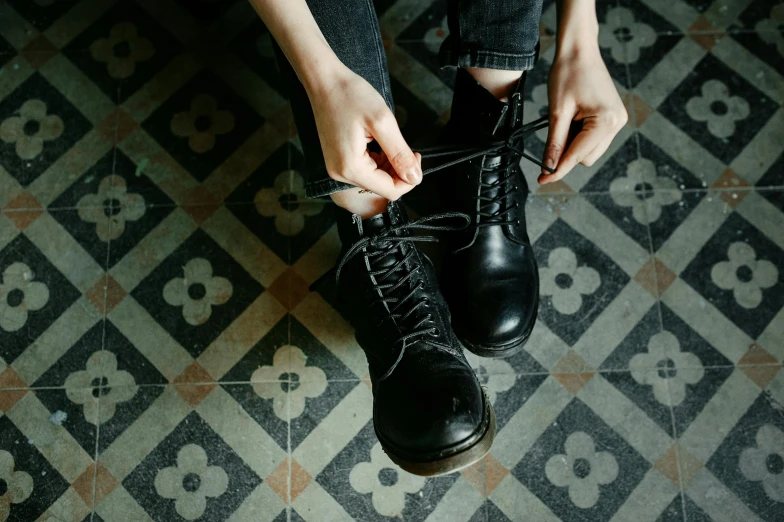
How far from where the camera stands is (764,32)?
3.46 ft

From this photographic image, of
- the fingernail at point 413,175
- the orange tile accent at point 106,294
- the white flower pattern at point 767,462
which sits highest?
the fingernail at point 413,175

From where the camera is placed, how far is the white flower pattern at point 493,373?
0.92 m

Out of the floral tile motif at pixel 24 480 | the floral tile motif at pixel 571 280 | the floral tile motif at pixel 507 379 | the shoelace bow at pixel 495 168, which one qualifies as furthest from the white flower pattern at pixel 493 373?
the floral tile motif at pixel 24 480

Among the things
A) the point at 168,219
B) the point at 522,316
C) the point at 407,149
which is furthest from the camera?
the point at 168,219

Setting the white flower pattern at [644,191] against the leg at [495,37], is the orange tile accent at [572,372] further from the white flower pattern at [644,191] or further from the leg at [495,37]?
the leg at [495,37]

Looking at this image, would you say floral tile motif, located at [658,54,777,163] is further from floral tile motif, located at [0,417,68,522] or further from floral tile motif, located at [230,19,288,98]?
floral tile motif, located at [0,417,68,522]

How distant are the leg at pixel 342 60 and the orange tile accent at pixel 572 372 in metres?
0.42

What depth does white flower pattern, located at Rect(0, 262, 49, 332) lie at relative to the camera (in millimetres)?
946

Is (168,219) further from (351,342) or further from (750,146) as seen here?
(750,146)

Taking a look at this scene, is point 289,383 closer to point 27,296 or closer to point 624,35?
point 27,296

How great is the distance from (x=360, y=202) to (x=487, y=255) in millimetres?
209

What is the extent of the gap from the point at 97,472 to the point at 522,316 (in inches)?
27.3

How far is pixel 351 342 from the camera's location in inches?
36.8

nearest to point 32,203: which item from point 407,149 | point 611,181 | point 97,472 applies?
point 97,472
